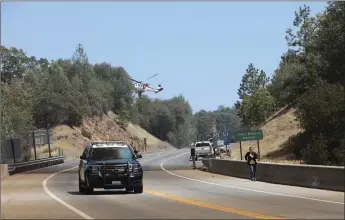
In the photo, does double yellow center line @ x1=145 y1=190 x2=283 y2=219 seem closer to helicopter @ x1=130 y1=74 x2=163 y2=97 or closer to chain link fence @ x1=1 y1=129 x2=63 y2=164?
chain link fence @ x1=1 y1=129 x2=63 y2=164

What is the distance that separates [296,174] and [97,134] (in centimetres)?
10179

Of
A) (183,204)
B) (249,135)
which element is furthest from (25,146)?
(183,204)

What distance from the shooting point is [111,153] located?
24781 millimetres

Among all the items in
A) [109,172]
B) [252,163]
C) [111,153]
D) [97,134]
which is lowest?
[252,163]

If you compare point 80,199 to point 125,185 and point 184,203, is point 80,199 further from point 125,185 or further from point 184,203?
point 184,203

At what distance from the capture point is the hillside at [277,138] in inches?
2859

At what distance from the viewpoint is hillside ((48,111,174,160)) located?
10922 cm

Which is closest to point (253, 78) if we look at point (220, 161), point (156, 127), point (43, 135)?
point (156, 127)

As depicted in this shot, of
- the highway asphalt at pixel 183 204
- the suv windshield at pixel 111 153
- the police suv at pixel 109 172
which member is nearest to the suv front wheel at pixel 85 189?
the police suv at pixel 109 172

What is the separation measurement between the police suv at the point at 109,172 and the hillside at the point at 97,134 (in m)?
71.3

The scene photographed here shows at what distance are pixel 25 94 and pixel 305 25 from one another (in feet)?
149

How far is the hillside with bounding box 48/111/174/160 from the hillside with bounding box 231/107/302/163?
95.9 ft

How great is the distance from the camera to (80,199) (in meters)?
21.7

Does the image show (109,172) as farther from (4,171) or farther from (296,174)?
(4,171)
